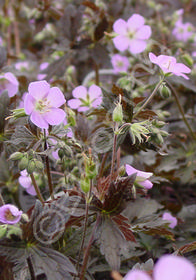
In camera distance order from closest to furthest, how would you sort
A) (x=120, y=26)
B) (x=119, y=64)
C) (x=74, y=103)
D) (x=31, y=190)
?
(x=31, y=190) → (x=74, y=103) → (x=120, y=26) → (x=119, y=64)

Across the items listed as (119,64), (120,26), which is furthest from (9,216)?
(119,64)

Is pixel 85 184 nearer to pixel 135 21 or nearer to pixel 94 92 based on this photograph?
pixel 94 92

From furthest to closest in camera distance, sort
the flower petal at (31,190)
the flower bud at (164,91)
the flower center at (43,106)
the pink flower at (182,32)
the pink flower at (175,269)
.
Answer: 1. the pink flower at (182,32)
2. the flower petal at (31,190)
3. the flower bud at (164,91)
4. the flower center at (43,106)
5. the pink flower at (175,269)

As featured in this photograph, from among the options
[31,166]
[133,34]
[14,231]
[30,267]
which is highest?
[133,34]

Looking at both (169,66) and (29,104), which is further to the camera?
(169,66)

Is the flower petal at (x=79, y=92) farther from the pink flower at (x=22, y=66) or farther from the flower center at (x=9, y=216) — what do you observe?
the pink flower at (x=22, y=66)

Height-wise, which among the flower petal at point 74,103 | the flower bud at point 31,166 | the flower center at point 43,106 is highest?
the flower center at point 43,106

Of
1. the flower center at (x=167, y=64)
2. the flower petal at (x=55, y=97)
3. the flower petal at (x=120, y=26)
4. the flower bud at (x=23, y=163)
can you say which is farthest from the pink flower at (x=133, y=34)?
the flower bud at (x=23, y=163)

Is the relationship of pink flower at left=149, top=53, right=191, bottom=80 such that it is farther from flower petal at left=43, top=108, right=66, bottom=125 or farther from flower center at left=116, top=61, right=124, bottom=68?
flower center at left=116, top=61, right=124, bottom=68
